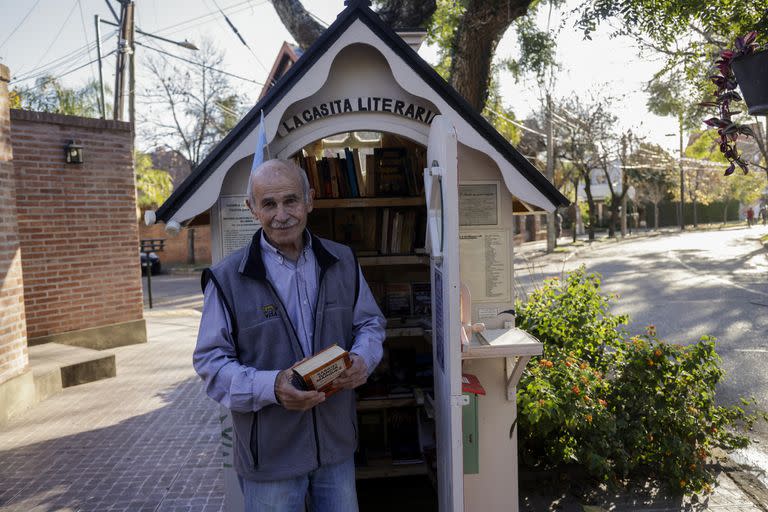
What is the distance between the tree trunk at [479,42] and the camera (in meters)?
6.92

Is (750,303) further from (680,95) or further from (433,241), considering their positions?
(433,241)

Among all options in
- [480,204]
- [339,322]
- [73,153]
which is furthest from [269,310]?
[73,153]

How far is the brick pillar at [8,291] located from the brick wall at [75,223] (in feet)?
7.67

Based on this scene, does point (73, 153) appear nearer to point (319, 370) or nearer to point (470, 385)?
point (470, 385)

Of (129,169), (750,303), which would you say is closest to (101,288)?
(129,169)

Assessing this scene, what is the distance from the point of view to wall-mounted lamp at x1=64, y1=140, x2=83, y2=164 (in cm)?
922

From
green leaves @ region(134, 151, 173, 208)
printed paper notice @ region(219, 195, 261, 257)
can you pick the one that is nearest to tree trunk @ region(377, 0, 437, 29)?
printed paper notice @ region(219, 195, 261, 257)

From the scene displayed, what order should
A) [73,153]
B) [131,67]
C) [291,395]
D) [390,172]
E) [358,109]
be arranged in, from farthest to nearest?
[131,67] → [73,153] → [390,172] → [358,109] → [291,395]

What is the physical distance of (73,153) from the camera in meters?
9.23

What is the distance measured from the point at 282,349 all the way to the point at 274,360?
0.06m

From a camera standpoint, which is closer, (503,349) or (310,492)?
(310,492)

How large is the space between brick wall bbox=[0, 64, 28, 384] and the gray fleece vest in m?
4.94

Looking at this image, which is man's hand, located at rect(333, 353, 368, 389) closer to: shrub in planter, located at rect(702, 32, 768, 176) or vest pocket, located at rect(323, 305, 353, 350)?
vest pocket, located at rect(323, 305, 353, 350)

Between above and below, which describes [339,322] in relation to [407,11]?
below
